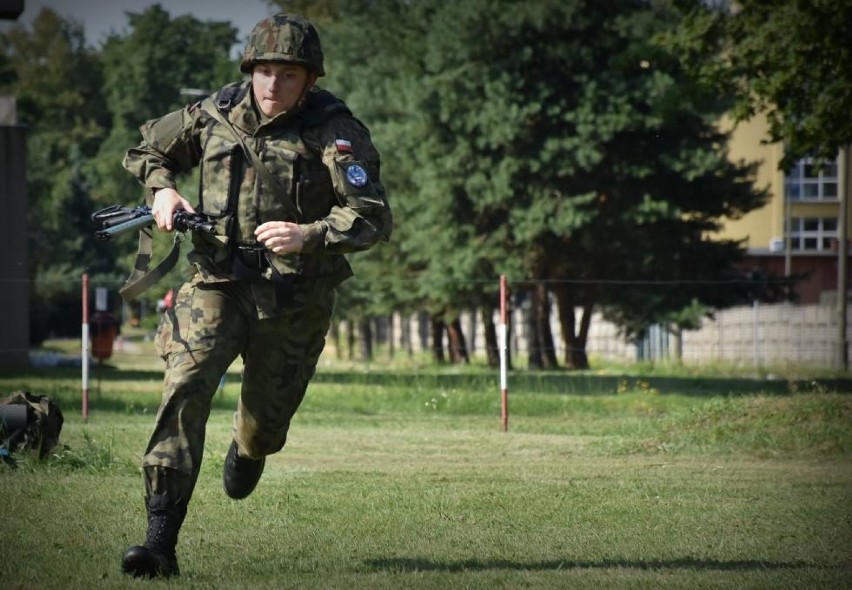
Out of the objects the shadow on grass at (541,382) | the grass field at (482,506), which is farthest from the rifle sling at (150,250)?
the shadow on grass at (541,382)

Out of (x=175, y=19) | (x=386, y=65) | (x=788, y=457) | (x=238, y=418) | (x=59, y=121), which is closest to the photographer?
(x=238, y=418)

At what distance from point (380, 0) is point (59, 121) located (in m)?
46.1

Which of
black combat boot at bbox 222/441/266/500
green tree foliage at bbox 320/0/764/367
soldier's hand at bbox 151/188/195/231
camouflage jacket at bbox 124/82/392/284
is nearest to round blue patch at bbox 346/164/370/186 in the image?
camouflage jacket at bbox 124/82/392/284

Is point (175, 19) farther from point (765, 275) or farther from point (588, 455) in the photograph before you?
point (588, 455)

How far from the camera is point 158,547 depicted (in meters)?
6.62

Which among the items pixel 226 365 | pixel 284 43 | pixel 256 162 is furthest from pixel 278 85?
pixel 226 365

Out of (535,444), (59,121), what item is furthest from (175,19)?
(535,444)

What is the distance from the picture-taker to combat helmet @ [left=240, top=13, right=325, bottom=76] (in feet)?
22.1

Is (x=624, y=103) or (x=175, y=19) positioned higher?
(x=175, y=19)

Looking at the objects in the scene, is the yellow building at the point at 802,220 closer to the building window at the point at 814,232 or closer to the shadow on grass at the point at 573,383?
the building window at the point at 814,232

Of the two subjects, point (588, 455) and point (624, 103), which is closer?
point (588, 455)

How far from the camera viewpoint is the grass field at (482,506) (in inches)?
276

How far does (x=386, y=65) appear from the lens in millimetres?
48562

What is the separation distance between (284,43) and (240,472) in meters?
2.20
